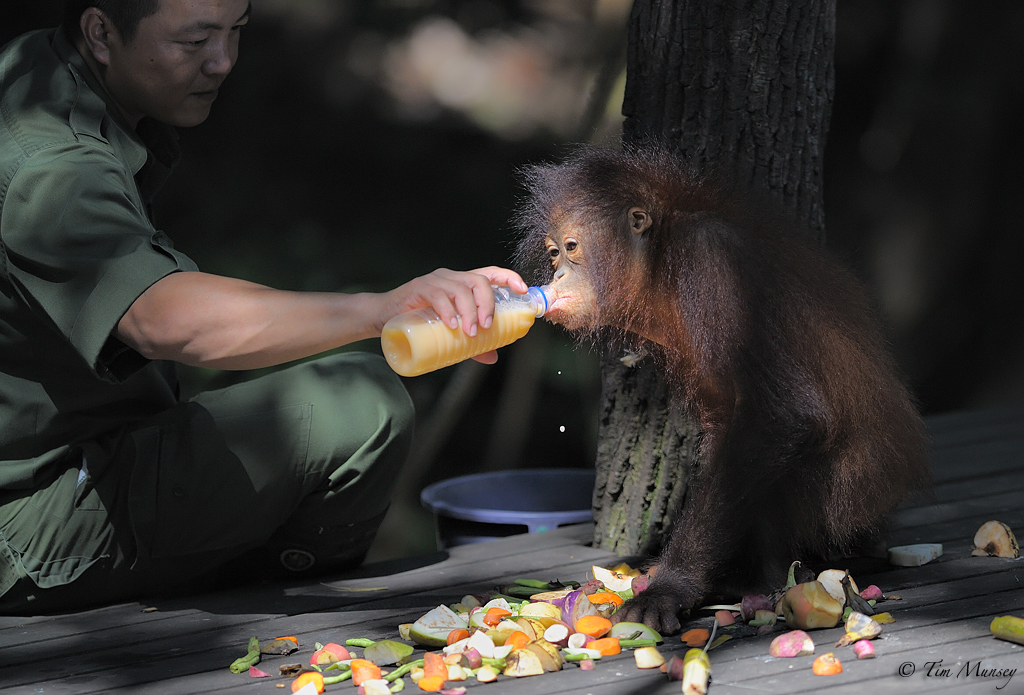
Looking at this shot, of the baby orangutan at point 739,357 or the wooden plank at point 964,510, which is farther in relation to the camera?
the wooden plank at point 964,510

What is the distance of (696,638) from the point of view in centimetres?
215

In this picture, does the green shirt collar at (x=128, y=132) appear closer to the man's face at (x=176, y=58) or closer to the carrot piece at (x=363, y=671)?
the man's face at (x=176, y=58)

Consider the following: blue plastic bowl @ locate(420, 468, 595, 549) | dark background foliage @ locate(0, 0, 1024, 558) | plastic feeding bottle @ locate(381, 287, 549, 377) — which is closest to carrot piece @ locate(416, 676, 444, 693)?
plastic feeding bottle @ locate(381, 287, 549, 377)

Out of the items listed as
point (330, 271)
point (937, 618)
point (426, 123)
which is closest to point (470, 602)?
point (937, 618)

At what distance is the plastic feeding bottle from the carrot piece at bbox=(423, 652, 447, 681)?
572mm

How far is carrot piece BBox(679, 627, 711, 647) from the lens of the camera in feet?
7.02

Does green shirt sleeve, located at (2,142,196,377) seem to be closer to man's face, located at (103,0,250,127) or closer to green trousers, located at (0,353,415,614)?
man's face, located at (103,0,250,127)

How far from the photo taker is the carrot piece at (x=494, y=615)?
90.0 inches

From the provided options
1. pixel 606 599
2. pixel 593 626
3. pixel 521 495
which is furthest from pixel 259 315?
pixel 521 495

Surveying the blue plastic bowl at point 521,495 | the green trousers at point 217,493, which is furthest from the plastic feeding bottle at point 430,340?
the blue plastic bowl at point 521,495

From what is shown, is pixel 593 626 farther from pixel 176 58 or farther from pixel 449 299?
pixel 176 58

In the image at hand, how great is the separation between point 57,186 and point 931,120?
18.2 ft

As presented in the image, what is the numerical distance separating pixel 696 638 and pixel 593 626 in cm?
22

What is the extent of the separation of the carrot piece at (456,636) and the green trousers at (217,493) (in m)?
0.75
